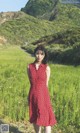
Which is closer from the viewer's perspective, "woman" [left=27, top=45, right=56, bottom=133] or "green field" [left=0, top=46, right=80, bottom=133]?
"woman" [left=27, top=45, right=56, bottom=133]

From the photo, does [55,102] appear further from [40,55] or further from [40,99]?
[40,55]

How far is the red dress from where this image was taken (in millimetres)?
6703

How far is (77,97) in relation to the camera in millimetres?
9820

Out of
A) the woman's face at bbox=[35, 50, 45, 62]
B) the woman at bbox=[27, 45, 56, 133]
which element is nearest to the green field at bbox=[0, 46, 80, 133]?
the woman at bbox=[27, 45, 56, 133]

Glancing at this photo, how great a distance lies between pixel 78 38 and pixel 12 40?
1410 inches

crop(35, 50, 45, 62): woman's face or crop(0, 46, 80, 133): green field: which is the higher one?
crop(35, 50, 45, 62): woman's face

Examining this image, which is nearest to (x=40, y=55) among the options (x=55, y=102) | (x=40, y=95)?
(x=40, y=95)

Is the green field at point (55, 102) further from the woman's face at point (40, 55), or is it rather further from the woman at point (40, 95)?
the woman's face at point (40, 55)

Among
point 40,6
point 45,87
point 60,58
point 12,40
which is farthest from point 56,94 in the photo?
point 40,6

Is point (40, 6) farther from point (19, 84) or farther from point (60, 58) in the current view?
point (19, 84)

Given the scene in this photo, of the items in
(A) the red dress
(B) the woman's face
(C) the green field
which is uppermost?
(B) the woman's face

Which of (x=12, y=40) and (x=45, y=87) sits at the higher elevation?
(x=45, y=87)

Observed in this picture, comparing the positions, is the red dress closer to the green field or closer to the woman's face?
the woman's face

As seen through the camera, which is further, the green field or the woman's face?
the green field
